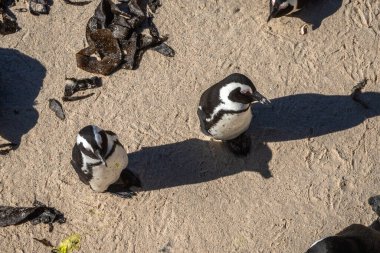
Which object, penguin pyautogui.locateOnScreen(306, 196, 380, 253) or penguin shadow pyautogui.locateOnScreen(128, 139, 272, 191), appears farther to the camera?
penguin shadow pyautogui.locateOnScreen(128, 139, 272, 191)

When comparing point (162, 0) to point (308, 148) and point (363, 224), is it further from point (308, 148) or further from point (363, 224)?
point (363, 224)

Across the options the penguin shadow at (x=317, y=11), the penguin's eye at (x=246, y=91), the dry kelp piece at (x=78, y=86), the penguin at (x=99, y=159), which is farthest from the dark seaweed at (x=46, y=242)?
the penguin shadow at (x=317, y=11)

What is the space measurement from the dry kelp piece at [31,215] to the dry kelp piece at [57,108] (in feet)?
3.60

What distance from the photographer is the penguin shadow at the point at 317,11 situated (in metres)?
8.41

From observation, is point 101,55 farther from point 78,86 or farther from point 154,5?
point 154,5

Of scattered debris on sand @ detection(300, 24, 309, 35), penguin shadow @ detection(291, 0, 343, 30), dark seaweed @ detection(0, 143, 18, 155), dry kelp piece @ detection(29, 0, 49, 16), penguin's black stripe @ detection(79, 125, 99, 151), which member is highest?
penguin shadow @ detection(291, 0, 343, 30)

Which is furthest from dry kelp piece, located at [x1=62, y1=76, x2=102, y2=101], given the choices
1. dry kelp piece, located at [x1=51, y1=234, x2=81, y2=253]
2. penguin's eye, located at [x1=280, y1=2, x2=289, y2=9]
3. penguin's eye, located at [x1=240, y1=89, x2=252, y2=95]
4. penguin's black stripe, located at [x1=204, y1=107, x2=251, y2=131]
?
penguin's eye, located at [x1=280, y1=2, x2=289, y2=9]

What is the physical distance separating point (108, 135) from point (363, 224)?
9.54 ft

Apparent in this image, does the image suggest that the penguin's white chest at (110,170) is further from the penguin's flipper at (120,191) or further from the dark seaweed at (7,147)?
the dark seaweed at (7,147)

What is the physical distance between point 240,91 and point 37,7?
305 cm

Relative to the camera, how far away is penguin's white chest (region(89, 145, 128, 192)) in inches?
271

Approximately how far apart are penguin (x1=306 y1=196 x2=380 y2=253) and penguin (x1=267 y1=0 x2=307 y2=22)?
2587 millimetres

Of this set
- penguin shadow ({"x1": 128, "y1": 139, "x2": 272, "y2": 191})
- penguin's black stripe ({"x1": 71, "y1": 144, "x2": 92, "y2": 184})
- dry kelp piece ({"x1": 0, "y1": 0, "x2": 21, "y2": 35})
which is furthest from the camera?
dry kelp piece ({"x1": 0, "y1": 0, "x2": 21, "y2": 35})

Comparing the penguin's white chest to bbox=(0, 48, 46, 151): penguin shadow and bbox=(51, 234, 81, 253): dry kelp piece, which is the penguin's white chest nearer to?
bbox=(51, 234, 81, 253): dry kelp piece
